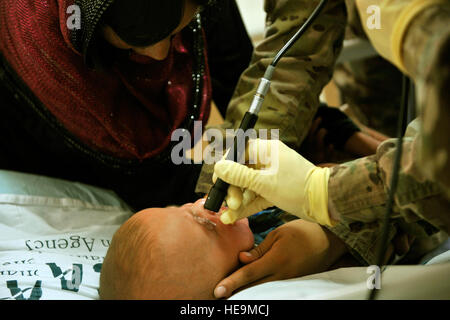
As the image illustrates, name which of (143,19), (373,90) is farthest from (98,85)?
(373,90)

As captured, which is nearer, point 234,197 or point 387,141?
point 387,141

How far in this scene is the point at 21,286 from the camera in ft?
3.10

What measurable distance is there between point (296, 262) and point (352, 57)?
834mm

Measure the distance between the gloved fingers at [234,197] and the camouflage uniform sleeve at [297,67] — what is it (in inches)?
9.4

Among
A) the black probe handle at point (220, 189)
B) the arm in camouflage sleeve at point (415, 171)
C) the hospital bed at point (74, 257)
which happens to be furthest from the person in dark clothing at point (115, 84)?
the arm in camouflage sleeve at point (415, 171)

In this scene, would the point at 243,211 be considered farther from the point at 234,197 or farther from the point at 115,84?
the point at 115,84

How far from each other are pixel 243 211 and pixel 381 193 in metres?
0.27

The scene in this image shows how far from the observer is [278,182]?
0.81 metres

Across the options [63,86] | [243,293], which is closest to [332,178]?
[243,293]

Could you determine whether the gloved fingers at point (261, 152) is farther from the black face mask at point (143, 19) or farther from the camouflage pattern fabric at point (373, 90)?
the camouflage pattern fabric at point (373, 90)

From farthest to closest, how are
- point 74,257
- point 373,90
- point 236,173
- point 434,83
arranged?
point 373,90 < point 74,257 < point 236,173 < point 434,83

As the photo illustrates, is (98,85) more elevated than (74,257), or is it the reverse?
(98,85)

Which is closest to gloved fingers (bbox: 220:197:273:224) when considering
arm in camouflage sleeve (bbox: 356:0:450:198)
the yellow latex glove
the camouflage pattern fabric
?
the yellow latex glove
